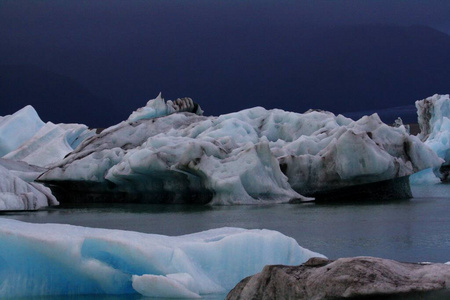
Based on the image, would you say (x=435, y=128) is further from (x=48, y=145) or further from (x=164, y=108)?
(x=48, y=145)

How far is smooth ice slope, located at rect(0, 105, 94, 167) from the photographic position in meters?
21.1

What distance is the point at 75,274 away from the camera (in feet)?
15.6

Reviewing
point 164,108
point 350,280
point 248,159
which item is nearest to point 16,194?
point 248,159

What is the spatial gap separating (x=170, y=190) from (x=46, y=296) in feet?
33.6

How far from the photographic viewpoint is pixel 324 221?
10.2m

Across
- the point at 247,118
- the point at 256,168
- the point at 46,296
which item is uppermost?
the point at 247,118

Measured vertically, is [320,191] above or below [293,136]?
below

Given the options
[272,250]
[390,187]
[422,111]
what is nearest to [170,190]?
[390,187]

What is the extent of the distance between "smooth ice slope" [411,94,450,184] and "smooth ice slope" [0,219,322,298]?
19.2 meters

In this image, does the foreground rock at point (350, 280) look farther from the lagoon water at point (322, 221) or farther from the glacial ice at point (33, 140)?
the glacial ice at point (33, 140)

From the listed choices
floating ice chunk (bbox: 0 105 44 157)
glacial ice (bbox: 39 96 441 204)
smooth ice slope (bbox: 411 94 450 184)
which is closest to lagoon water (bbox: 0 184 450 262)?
glacial ice (bbox: 39 96 441 204)

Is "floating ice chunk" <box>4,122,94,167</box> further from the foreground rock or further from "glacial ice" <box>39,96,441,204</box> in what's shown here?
the foreground rock

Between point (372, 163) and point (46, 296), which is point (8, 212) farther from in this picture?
point (46, 296)

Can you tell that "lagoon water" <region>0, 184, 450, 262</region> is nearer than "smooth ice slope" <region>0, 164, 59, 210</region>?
Yes
